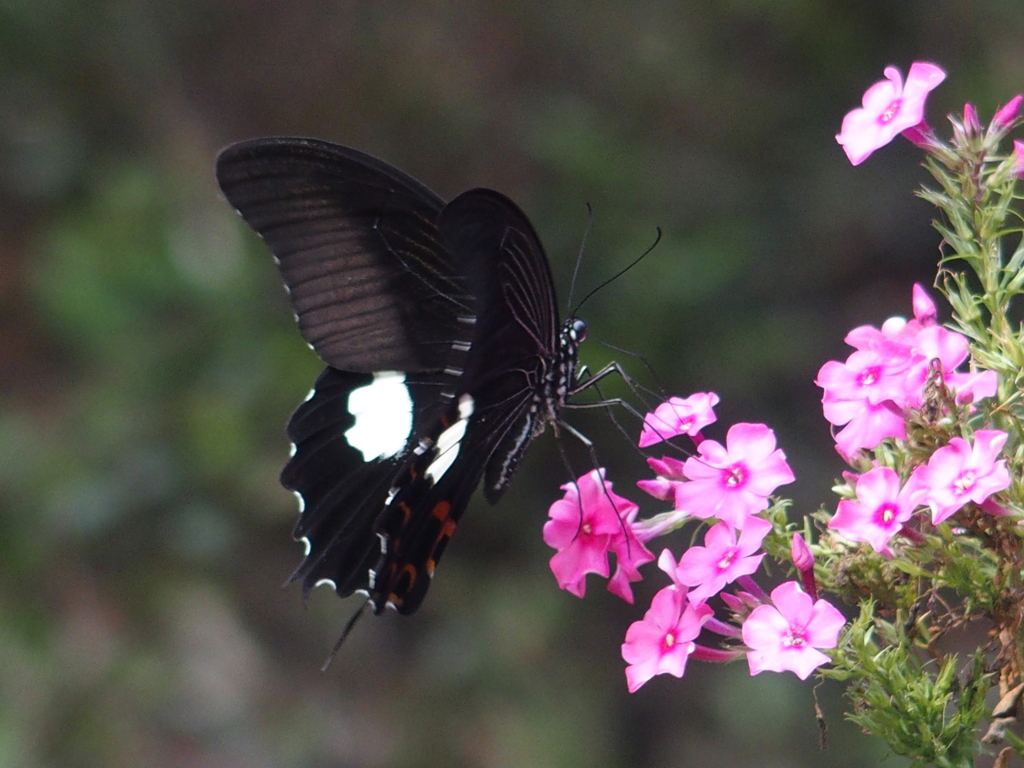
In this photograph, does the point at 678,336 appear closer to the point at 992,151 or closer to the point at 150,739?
the point at 150,739

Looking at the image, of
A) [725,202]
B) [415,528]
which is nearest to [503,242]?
[415,528]

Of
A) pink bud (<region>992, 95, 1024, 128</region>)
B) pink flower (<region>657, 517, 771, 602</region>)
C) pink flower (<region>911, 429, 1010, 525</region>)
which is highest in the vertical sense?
pink bud (<region>992, 95, 1024, 128</region>)

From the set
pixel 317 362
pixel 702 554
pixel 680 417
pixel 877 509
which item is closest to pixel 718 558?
pixel 702 554

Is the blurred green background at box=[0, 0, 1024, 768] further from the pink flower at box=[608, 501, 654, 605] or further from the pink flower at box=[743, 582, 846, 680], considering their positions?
the pink flower at box=[743, 582, 846, 680]

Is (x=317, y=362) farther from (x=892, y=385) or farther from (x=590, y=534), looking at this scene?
(x=892, y=385)

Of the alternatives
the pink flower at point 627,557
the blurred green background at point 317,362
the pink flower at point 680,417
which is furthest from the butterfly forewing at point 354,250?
the blurred green background at point 317,362

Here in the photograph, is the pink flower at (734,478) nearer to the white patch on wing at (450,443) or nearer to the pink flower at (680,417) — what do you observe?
the pink flower at (680,417)

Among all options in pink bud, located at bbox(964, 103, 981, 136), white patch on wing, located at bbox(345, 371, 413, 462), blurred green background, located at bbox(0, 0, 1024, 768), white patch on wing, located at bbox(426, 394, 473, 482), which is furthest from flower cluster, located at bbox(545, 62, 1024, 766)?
blurred green background, located at bbox(0, 0, 1024, 768)
